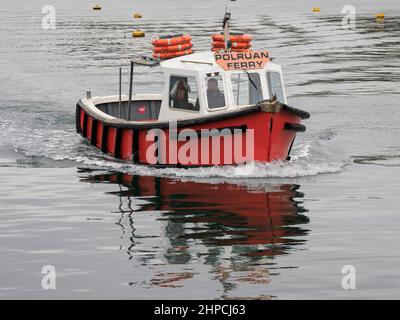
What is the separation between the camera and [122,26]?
278ft

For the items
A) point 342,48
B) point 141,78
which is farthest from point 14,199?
point 342,48

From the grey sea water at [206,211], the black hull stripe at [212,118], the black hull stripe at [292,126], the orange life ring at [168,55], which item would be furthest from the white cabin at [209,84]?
the grey sea water at [206,211]

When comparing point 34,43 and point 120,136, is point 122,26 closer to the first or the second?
point 34,43

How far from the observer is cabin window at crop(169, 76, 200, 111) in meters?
25.2

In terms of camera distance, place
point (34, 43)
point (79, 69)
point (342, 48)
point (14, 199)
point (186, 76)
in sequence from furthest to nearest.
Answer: point (34, 43)
point (342, 48)
point (79, 69)
point (186, 76)
point (14, 199)

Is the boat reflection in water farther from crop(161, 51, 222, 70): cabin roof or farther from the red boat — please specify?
crop(161, 51, 222, 70): cabin roof

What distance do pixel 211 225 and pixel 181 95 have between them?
5.78 metres

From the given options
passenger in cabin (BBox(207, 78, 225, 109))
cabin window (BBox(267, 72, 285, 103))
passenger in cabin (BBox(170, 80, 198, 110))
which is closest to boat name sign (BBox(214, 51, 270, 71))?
cabin window (BBox(267, 72, 285, 103))

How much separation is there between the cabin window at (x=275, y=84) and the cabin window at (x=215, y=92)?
4.46ft

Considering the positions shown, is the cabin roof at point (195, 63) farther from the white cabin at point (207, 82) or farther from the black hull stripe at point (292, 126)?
Result: the black hull stripe at point (292, 126)

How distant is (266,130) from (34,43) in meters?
48.6

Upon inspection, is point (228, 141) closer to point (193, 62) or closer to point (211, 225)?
point (193, 62)

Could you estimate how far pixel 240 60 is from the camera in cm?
2509
